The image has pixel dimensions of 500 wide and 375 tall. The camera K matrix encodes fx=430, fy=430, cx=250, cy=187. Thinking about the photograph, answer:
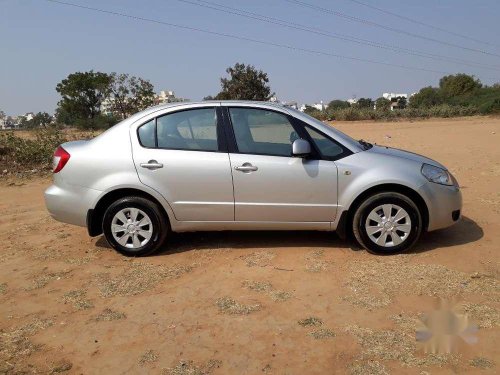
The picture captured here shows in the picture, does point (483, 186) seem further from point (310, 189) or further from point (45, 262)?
point (45, 262)

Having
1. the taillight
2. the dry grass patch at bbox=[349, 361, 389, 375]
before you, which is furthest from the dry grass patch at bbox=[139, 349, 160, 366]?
the taillight

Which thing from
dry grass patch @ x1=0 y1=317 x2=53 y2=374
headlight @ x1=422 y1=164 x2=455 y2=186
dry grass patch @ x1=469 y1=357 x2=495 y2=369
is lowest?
dry grass patch @ x1=0 y1=317 x2=53 y2=374

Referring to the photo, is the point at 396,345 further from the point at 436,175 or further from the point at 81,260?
the point at 81,260

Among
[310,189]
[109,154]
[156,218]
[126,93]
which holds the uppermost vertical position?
[126,93]

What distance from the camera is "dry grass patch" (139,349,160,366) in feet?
9.23

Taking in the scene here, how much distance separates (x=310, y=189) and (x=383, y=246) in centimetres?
96

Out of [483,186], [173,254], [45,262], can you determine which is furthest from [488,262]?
[45,262]

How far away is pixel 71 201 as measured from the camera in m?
4.61

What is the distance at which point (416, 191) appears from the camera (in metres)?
4.39

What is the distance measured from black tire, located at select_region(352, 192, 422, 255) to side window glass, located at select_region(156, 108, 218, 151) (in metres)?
1.65

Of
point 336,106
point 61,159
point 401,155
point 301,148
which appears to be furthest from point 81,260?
point 336,106

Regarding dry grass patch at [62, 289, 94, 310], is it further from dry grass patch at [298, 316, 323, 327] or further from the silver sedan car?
dry grass patch at [298, 316, 323, 327]

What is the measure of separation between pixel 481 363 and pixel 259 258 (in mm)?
2314

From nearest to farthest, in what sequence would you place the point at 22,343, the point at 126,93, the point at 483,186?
the point at 22,343
the point at 483,186
the point at 126,93
